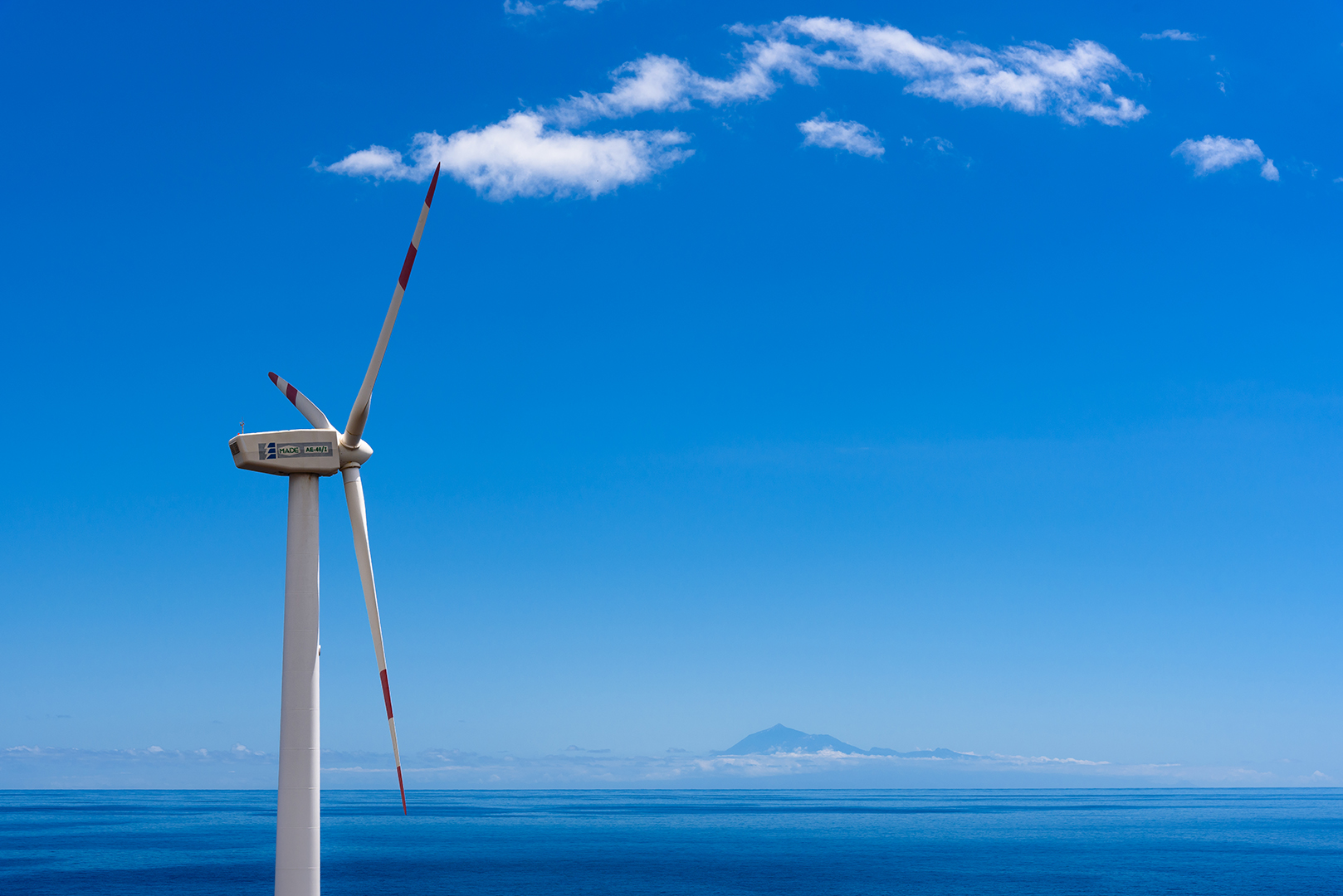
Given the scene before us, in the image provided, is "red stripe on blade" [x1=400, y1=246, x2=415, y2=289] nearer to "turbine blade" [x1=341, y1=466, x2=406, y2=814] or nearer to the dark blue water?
"turbine blade" [x1=341, y1=466, x2=406, y2=814]

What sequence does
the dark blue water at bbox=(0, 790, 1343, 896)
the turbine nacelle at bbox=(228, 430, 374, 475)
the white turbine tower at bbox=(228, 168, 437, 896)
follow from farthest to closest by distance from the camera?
the dark blue water at bbox=(0, 790, 1343, 896) → the turbine nacelle at bbox=(228, 430, 374, 475) → the white turbine tower at bbox=(228, 168, 437, 896)

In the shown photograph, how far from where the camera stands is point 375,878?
120438 mm

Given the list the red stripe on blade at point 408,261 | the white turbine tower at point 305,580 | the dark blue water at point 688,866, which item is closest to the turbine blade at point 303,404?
the white turbine tower at point 305,580

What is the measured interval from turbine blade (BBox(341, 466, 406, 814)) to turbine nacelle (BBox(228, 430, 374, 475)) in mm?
1133

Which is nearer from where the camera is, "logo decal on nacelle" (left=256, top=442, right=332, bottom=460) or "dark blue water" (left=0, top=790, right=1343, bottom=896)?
"logo decal on nacelle" (left=256, top=442, right=332, bottom=460)

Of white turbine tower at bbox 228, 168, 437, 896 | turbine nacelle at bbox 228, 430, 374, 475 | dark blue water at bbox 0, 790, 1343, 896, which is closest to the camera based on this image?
white turbine tower at bbox 228, 168, 437, 896

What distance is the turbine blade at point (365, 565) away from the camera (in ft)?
112

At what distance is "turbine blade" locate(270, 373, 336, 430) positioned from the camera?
1346 inches

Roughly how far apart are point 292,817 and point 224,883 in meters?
96.3

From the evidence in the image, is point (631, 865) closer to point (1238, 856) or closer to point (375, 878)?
point (375, 878)

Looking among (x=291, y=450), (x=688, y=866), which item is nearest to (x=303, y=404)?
(x=291, y=450)

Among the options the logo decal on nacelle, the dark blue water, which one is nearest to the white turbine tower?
the logo decal on nacelle

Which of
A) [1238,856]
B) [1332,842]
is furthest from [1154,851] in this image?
[1332,842]

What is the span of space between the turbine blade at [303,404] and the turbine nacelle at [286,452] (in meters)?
0.89
